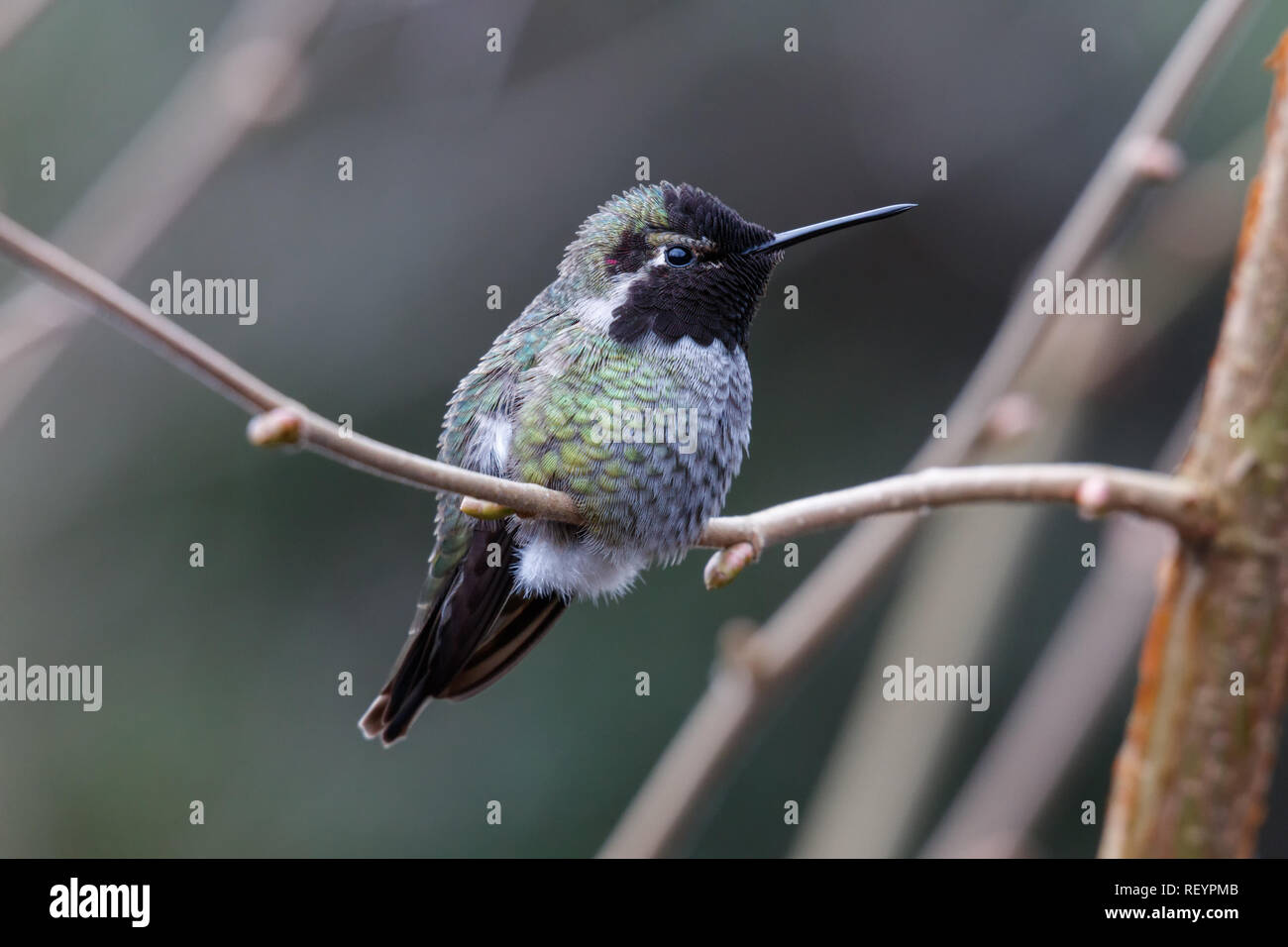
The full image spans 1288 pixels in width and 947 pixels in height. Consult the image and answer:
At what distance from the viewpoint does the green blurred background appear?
5.88 meters

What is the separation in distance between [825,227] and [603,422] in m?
0.65

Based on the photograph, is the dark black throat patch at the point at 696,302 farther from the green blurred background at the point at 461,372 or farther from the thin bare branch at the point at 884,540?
the green blurred background at the point at 461,372

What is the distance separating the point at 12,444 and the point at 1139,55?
5.52m

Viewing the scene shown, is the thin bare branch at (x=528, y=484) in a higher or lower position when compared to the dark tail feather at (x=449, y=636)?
higher

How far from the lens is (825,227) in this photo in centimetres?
258

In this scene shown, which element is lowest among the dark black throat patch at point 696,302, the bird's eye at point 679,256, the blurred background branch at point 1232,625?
the blurred background branch at point 1232,625

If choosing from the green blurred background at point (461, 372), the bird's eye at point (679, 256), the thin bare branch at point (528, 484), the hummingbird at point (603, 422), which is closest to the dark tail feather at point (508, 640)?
the hummingbird at point (603, 422)

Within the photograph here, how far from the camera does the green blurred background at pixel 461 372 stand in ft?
19.3

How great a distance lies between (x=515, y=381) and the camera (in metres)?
2.88

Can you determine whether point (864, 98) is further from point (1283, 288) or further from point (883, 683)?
point (1283, 288)

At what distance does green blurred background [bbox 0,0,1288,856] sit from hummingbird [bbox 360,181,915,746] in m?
2.83

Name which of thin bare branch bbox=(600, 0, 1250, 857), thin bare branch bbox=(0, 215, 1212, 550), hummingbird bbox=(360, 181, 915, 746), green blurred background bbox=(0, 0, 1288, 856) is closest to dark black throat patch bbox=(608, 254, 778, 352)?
hummingbird bbox=(360, 181, 915, 746)
